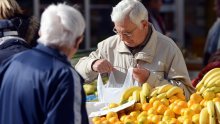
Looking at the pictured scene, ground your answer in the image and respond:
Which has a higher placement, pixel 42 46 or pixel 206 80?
pixel 42 46

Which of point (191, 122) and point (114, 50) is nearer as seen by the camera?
point (191, 122)

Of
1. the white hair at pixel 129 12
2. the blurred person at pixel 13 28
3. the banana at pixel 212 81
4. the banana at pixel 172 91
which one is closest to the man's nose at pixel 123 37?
the white hair at pixel 129 12

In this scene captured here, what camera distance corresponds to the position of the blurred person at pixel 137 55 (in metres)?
4.53

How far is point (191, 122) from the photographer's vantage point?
13.5ft

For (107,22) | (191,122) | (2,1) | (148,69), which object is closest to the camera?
(191,122)

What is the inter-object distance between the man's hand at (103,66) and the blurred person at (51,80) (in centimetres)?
134

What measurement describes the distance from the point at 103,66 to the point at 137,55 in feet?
0.97

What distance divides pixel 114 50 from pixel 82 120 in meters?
1.67

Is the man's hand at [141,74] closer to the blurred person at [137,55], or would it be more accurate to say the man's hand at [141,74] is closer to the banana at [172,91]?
the blurred person at [137,55]

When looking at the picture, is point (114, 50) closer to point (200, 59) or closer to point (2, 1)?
point (2, 1)

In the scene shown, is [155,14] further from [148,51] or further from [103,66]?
[103,66]

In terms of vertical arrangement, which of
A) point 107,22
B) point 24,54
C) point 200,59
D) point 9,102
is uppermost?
point 24,54

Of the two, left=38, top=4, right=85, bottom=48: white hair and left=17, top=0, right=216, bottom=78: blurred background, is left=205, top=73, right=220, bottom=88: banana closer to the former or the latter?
left=38, top=4, right=85, bottom=48: white hair

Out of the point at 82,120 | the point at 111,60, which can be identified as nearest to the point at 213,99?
the point at 111,60
